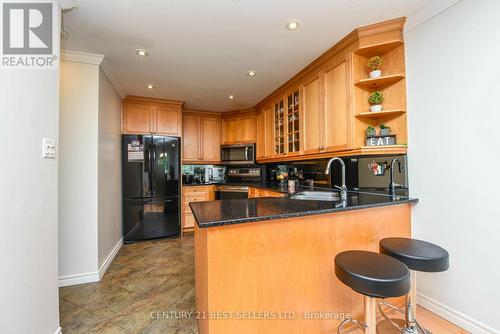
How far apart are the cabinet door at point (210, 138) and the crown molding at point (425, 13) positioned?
3438mm

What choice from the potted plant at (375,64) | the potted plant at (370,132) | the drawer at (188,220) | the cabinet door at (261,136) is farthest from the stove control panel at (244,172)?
the potted plant at (375,64)

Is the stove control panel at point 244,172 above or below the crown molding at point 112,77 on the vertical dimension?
below

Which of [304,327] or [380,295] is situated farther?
[304,327]

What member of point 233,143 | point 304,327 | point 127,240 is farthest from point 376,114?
point 127,240

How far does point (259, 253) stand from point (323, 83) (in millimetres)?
1963

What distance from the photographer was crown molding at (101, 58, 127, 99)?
7.93 feet

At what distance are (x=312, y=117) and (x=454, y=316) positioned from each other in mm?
2102

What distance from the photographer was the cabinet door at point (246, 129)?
4.30 metres

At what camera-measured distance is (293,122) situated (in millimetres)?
3025

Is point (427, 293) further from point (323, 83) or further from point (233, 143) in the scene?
point (233, 143)

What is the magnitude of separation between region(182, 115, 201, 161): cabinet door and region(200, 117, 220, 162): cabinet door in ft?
0.33

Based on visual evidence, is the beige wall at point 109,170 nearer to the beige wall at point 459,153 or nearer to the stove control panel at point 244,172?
the stove control panel at point 244,172

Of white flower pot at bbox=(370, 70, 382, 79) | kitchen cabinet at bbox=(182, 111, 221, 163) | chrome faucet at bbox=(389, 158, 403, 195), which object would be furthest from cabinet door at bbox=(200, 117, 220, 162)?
chrome faucet at bbox=(389, 158, 403, 195)

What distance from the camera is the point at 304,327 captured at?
1.36 meters
